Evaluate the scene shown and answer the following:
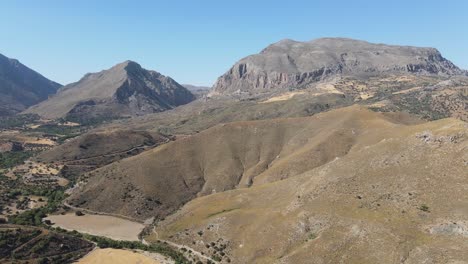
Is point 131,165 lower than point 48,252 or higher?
higher

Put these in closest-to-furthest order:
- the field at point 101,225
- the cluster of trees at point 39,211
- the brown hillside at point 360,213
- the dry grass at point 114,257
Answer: the brown hillside at point 360,213, the dry grass at point 114,257, the field at point 101,225, the cluster of trees at point 39,211

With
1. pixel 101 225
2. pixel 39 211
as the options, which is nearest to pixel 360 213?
pixel 101 225

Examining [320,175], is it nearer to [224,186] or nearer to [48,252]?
[224,186]

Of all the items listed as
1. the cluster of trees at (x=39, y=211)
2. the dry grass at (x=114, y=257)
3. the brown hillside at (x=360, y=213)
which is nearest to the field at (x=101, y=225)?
the cluster of trees at (x=39, y=211)

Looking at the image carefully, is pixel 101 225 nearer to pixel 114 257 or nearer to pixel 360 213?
pixel 114 257

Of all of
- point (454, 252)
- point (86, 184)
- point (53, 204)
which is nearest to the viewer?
point (454, 252)

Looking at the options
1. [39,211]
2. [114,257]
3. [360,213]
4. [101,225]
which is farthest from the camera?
[39,211]

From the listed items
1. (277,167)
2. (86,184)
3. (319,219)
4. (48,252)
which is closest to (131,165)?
(86,184)

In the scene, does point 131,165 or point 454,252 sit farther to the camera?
point 131,165

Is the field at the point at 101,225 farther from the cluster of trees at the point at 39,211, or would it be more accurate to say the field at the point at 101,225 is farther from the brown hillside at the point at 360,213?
the brown hillside at the point at 360,213

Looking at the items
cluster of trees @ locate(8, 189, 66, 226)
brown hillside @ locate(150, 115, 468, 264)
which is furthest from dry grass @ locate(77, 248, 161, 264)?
cluster of trees @ locate(8, 189, 66, 226)

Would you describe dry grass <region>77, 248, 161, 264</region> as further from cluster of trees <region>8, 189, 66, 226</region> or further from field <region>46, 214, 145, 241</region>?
cluster of trees <region>8, 189, 66, 226</region>
